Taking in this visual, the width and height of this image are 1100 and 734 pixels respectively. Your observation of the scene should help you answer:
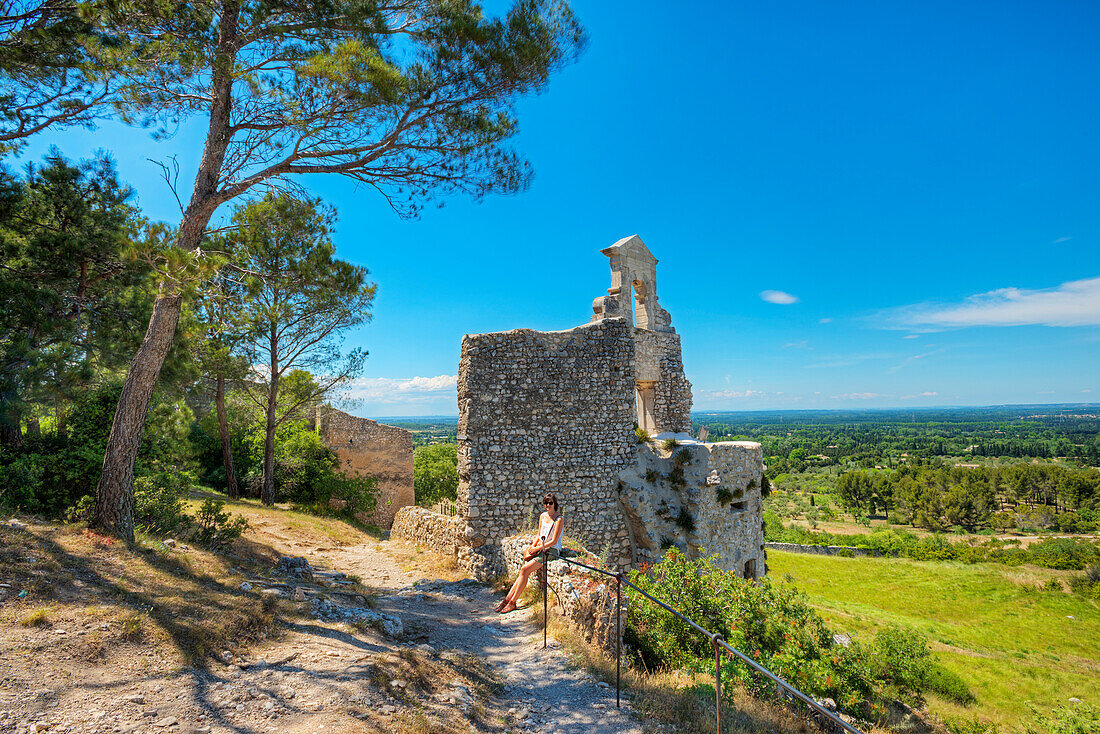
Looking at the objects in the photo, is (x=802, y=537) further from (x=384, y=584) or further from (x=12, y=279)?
(x=12, y=279)

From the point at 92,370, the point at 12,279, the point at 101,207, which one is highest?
the point at 101,207

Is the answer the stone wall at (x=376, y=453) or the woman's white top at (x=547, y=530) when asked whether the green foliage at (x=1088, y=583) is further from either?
the woman's white top at (x=547, y=530)

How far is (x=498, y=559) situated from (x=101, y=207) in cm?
994

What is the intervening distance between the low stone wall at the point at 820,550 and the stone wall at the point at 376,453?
3567cm

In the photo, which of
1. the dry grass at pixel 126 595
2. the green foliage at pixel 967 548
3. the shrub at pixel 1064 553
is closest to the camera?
the dry grass at pixel 126 595

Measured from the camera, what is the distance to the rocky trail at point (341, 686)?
3.38m

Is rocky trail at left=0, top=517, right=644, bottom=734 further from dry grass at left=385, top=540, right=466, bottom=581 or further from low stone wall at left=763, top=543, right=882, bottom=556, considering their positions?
low stone wall at left=763, top=543, right=882, bottom=556

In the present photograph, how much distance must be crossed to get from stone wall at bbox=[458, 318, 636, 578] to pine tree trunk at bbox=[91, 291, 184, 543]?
4.88m

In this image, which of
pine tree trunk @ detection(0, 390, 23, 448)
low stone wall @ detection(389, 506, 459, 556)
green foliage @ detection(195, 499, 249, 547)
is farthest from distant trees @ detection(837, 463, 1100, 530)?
pine tree trunk @ detection(0, 390, 23, 448)

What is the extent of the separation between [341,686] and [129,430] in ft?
17.6

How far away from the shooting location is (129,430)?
699 centimetres

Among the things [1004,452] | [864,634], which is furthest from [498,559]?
[1004,452]

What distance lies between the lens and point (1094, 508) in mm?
59844

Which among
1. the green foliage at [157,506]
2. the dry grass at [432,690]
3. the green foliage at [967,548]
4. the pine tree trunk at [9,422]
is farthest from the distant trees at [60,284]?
the green foliage at [967,548]
